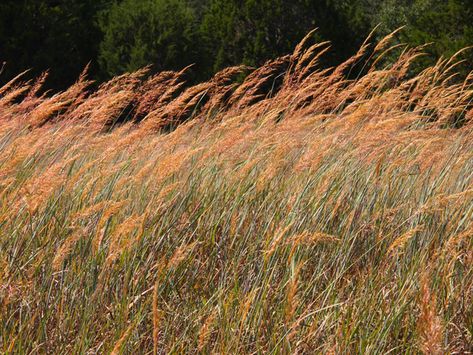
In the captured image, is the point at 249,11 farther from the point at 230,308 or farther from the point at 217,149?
the point at 230,308

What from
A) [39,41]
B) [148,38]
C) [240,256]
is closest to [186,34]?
[148,38]

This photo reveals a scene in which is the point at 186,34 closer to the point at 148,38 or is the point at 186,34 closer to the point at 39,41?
the point at 148,38

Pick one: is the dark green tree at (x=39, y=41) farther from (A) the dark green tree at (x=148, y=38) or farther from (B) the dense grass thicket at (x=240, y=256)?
(B) the dense grass thicket at (x=240, y=256)

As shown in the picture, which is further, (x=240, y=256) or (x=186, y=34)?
(x=186, y=34)

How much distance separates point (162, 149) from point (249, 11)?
986cm

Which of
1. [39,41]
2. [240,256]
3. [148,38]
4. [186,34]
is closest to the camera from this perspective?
[240,256]

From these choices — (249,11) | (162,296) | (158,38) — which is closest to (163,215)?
(162,296)

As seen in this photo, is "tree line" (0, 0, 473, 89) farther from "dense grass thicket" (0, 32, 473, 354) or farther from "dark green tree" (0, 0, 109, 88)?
"dense grass thicket" (0, 32, 473, 354)

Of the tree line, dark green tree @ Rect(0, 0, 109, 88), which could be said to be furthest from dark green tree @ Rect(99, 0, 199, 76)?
dark green tree @ Rect(0, 0, 109, 88)

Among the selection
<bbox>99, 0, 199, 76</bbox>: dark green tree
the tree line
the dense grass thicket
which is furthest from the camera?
<bbox>99, 0, 199, 76</bbox>: dark green tree

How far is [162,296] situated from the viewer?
276 centimetres

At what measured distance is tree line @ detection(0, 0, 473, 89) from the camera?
43.6 feet

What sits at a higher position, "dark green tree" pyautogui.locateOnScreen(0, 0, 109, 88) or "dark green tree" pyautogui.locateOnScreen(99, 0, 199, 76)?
"dark green tree" pyautogui.locateOnScreen(0, 0, 109, 88)

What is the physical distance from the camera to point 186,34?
50.2ft
